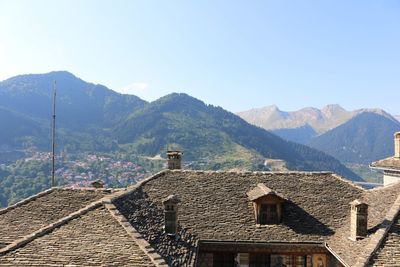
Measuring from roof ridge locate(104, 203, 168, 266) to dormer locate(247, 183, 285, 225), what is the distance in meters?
6.41

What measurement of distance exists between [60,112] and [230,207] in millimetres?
156868

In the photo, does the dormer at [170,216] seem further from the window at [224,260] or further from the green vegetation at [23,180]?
the green vegetation at [23,180]

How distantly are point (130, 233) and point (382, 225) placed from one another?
9.14 metres

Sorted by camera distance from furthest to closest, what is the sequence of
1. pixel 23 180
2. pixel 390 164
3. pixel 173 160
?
pixel 23 180
pixel 173 160
pixel 390 164

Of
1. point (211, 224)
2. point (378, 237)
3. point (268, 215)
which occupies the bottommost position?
point (211, 224)

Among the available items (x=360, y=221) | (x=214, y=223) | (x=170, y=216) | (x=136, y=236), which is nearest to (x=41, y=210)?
(x=170, y=216)

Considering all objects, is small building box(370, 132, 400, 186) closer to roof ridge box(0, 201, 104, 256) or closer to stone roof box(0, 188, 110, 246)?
stone roof box(0, 188, 110, 246)

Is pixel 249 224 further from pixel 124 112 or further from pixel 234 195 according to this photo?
pixel 124 112

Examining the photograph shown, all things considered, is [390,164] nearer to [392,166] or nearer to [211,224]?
[392,166]

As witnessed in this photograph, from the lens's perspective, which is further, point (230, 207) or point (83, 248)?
point (230, 207)

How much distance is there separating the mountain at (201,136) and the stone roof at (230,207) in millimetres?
83369

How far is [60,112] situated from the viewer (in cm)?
16450

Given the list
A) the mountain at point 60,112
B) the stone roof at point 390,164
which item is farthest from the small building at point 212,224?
the mountain at point 60,112

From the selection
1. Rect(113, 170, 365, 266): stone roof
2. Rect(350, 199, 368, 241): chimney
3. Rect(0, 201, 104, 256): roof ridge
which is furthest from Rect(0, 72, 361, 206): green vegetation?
Rect(350, 199, 368, 241): chimney
